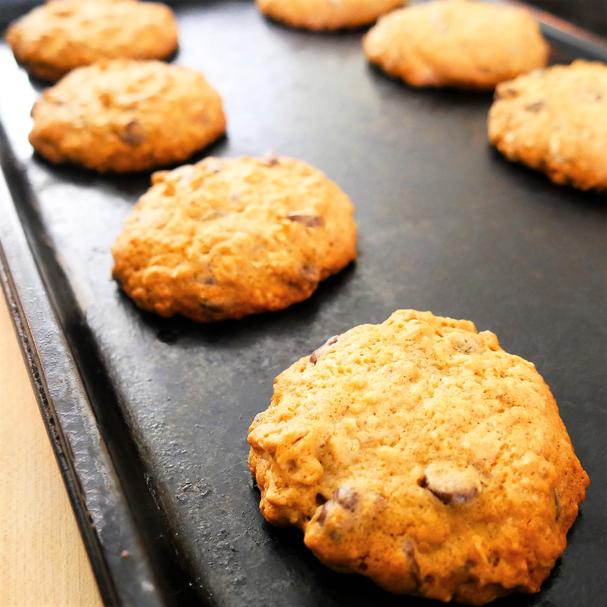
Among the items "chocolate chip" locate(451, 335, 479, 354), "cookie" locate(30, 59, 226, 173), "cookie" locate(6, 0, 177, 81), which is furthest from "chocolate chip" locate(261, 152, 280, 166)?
"cookie" locate(6, 0, 177, 81)

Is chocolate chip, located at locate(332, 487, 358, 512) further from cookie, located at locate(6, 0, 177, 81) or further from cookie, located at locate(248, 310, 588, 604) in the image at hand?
cookie, located at locate(6, 0, 177, 81)

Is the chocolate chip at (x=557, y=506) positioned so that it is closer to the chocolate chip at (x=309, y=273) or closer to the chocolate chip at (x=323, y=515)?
the chocolate chip at (x=323, y=515)

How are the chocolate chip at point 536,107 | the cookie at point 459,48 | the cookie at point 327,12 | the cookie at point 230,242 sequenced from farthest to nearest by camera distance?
the cookie at point 327,12
the cookie at point 459,48
the chocolate chip at point 536,107
the cookie at point 230,242

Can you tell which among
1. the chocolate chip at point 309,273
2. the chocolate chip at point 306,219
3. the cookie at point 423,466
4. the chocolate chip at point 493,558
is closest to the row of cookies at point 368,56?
the chocolate chip at point 306,219

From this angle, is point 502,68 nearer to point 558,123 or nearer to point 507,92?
point 507,92

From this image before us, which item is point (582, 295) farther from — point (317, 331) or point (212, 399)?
point (212, 399)

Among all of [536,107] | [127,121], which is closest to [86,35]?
[127,121]

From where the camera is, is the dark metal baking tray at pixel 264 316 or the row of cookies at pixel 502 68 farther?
the row of cookies at pixel 502 68
